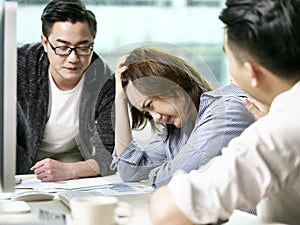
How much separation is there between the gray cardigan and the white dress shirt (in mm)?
909

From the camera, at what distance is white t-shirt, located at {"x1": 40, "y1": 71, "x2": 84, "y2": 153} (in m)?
2.28

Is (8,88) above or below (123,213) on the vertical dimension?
above

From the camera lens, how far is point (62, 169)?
7.06 ft

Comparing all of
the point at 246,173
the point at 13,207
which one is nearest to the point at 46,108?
the point at 13,207

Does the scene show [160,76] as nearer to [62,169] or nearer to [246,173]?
[62,169]

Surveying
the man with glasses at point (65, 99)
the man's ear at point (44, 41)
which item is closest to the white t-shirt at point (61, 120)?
the man with glasses at point (65, 99)

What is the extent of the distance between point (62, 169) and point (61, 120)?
24cm

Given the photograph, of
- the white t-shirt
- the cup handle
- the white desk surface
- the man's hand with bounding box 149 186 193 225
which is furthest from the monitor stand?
the white t-shirt

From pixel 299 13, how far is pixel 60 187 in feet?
2.98

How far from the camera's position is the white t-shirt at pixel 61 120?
2279 millimetres

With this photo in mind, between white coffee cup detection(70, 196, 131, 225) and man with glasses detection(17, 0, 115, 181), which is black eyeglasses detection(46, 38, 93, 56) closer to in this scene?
man with glasses detection(17, 0, 115, 181)

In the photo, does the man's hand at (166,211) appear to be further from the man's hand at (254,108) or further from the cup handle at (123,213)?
the man's hand at (254,108)

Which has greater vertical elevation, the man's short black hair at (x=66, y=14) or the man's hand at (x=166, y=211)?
the man's short black hair at (x=66, y=14)

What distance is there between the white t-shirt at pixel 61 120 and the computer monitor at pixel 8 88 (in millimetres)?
686
